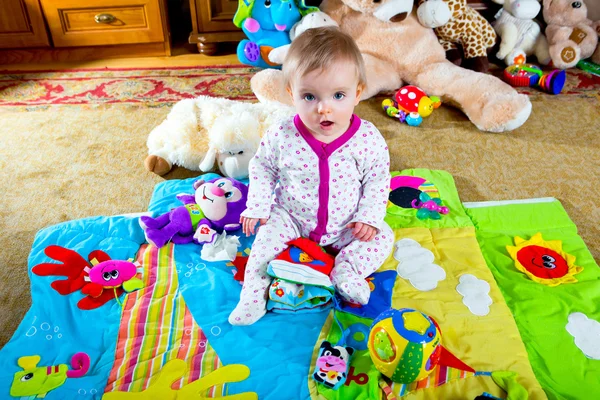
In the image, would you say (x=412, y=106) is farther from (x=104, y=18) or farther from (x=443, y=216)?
(x=104, y=18)

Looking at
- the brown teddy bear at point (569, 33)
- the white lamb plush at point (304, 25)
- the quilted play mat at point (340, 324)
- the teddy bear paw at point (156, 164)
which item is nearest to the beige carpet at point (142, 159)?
the teddy bear paw at point (156, 164)

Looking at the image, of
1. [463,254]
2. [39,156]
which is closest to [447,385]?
[463,254]

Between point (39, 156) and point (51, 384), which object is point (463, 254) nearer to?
point (51, 384)

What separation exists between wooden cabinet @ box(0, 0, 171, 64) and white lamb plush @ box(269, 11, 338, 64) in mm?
629

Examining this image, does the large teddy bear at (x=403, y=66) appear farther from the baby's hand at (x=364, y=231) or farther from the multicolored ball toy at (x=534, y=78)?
the baby's hand at (x=364, y=231)

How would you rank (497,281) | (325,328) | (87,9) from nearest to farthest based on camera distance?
(325,328) < (497,281) < (87,9)

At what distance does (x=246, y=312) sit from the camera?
1051 millimetres

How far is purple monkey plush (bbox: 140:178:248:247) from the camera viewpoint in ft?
4.16

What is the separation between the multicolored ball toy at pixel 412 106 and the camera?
5.91 feet

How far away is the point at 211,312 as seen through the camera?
1094mm

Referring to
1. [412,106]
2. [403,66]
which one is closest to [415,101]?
[412,106]

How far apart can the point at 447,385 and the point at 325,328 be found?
27 centimetres

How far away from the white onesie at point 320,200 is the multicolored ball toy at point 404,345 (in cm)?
16

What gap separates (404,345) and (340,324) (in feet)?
0.67
